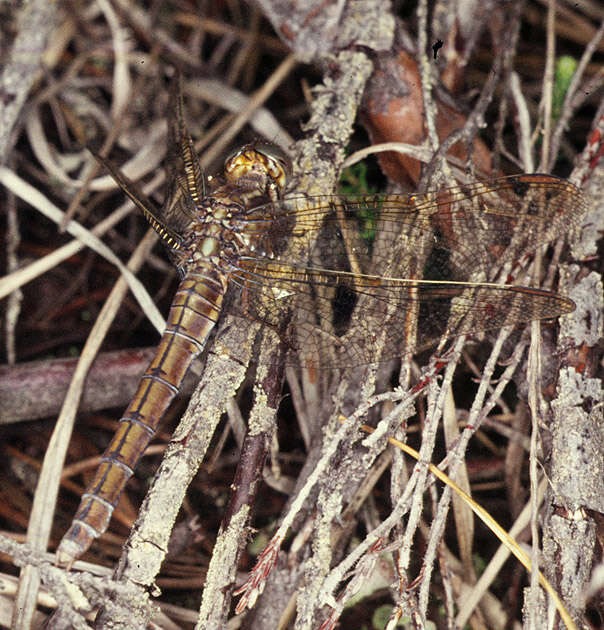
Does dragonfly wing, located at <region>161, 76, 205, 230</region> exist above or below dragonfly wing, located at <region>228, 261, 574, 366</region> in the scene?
above

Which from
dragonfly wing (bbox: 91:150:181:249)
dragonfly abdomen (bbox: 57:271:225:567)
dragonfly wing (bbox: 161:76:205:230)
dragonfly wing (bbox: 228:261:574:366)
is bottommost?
dragonfly abdomen (bbox: 57:271:225:567)

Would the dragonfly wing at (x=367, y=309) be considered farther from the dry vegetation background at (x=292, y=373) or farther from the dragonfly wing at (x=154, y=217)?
the dragonfly wing at (x=154, y=217)

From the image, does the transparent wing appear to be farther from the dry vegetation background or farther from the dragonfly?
the dry vegetation background

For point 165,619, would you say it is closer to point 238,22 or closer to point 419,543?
point 419,543

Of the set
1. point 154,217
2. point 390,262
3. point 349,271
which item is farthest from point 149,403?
point 390,262

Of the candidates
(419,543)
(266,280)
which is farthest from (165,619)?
(266,280)

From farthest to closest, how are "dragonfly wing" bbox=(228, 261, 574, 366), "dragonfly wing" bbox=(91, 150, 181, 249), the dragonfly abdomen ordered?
"dragonfly wing" bbox=(91, 150, 181, 249), "dragonfly wing" bbox=(228, 261, 574, 366), the dragonfly abdomen

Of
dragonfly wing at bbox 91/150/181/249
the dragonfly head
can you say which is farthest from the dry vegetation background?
dragonfly wing at bbox 91/150/181/249

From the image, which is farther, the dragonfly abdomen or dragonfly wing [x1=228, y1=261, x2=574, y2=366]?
dragonfly wing [x1=228, y1=261, x2=574, y2=366]
